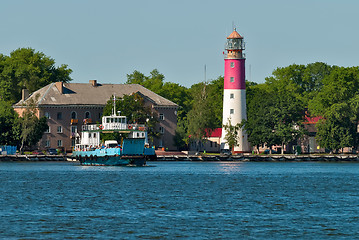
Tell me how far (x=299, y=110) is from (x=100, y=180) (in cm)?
6396

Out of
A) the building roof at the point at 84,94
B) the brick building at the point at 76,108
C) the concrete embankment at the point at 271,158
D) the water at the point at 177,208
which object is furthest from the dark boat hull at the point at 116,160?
the building roof at the point at 84,94

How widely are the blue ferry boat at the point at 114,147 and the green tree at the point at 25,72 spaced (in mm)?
37714

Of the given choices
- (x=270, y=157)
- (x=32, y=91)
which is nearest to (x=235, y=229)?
(x=270, y=157)

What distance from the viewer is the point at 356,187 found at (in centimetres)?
6794

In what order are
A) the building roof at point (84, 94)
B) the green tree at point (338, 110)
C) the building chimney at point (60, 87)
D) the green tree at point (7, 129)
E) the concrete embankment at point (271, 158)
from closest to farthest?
the concrete embankment at point (271, 158)
the green tree at point (338, 110)
the green tree at point (7, 129)
the building roof at point (84, 94)
the building chimney at point (60, 87)

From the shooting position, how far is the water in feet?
130

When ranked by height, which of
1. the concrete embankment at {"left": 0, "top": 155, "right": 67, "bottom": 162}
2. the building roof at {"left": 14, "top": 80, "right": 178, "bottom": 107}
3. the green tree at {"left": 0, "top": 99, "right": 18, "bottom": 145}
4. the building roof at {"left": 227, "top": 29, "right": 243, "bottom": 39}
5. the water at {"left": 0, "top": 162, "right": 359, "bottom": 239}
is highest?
the building roof at {"left": 227, "top": 29, "right": 243, "bottom": 39}

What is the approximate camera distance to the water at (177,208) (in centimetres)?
3953

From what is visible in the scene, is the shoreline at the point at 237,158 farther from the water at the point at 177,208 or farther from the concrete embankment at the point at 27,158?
the water at the point at 177,208

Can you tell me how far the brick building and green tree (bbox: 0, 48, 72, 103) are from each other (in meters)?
4.13

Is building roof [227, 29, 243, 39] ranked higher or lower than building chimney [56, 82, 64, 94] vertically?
higher

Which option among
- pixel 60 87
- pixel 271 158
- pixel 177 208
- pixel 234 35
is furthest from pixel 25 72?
pixel 177 208

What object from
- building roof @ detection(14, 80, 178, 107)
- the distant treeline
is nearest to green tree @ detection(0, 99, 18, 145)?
the distant treeline

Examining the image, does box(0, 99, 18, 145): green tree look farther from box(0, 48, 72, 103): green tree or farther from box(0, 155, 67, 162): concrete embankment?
box(0, 48, 72, 103): green tree
